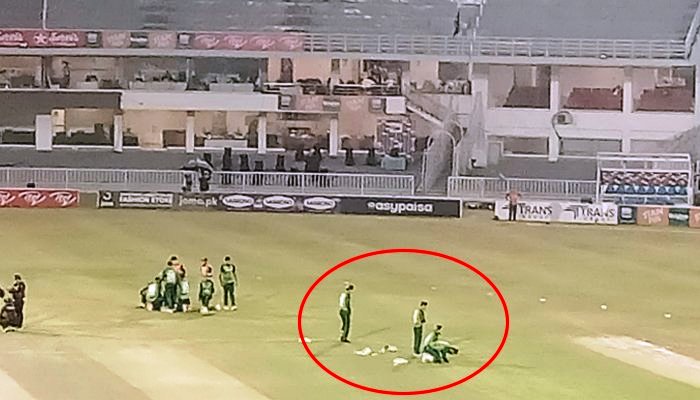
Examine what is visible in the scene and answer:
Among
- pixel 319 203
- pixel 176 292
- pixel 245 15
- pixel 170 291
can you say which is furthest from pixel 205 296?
pixel 245 15

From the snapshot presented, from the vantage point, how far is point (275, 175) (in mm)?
34875

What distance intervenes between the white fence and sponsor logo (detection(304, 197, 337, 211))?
22.1 inches

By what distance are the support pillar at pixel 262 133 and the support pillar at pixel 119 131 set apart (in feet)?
15.4

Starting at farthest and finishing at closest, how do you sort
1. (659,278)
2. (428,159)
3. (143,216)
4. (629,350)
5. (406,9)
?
(406,9) → (428,159) → (143,216) → (659,278) → (629,350)

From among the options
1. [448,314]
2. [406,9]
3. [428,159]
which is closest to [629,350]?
[448,314]

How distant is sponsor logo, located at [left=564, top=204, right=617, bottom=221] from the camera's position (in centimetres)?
3319

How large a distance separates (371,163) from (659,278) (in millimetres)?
16899

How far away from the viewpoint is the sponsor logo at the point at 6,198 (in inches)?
1348

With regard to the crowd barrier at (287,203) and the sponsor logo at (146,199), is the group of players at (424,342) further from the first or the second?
the sponsor logo at (146,199)

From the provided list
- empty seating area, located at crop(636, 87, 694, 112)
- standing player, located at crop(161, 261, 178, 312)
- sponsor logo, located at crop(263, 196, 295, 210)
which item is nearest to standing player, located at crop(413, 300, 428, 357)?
standing player, located at crop(161, 261, 178, 312)

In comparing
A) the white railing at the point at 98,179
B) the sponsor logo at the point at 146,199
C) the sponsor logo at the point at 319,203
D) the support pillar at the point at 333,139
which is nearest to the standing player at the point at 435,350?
the sponsor logo at the point at 319,203

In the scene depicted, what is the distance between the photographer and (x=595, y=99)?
4147 centimetres

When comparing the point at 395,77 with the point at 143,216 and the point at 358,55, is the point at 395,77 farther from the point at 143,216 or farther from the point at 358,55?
the point at 143,216

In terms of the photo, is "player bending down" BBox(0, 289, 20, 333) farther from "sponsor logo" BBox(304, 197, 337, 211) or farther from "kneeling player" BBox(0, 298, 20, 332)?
"sponsor logo" BBox(304, 197, 337, 211)
